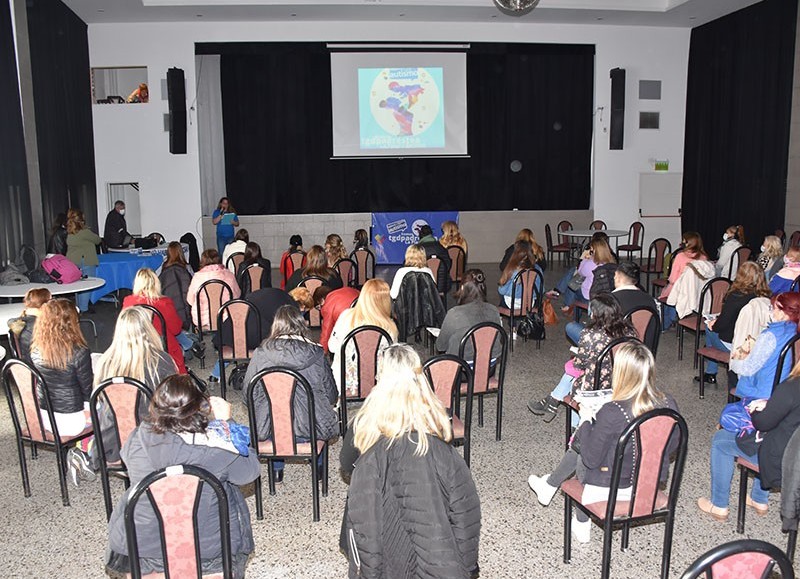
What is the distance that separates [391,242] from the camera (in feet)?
47.4

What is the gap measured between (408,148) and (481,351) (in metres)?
9.85

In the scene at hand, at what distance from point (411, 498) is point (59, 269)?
6.60 metres

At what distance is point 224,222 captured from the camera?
13.0 metres

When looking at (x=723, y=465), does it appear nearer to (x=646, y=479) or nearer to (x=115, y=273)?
(x=646, y=479)

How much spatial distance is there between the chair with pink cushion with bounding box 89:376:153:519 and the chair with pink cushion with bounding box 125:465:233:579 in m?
1.11

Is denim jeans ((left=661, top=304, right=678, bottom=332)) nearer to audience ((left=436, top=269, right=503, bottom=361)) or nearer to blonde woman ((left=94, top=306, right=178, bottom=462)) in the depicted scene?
audience ((left=436, top=269, right=503, bottom=361))

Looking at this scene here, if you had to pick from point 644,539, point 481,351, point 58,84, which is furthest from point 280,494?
point 58,84

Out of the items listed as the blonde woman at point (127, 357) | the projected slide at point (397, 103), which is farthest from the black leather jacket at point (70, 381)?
the projected slide at point (397, 103)

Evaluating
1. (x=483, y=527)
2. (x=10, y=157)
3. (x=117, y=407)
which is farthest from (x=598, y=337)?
(x=10, y=157)

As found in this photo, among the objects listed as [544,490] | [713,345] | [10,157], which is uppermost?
[10,157]

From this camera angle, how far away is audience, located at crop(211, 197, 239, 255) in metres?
13.0

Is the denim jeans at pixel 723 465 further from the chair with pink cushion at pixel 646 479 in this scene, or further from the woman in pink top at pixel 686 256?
the woman in pink top at pixel 686 256

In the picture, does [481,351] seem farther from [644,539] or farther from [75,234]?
[75,234]

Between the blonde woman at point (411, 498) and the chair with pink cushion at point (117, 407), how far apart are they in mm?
1608
